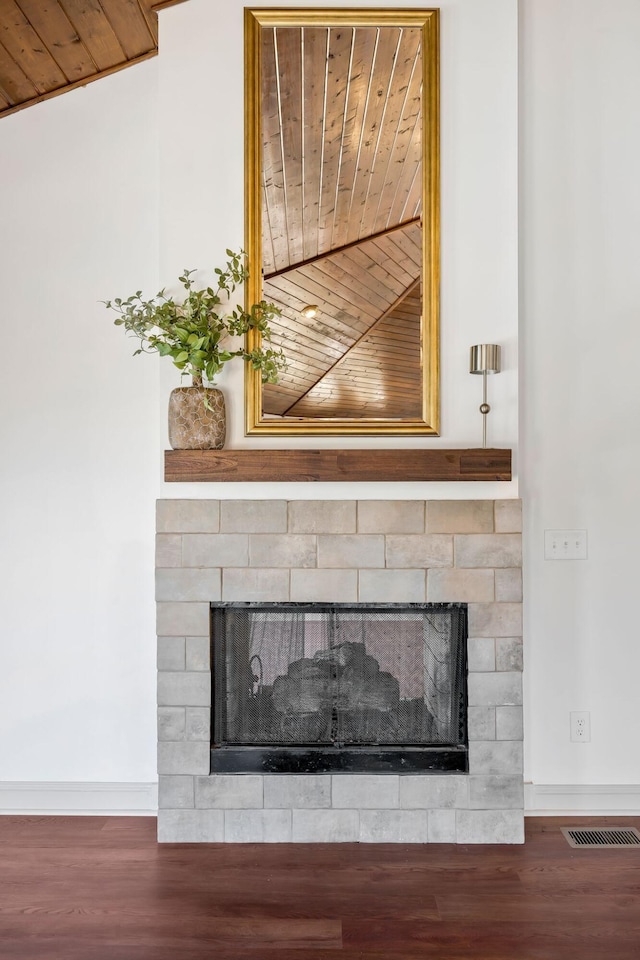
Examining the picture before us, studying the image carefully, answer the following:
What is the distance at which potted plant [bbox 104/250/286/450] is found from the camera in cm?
225

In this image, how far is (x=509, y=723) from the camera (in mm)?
2312

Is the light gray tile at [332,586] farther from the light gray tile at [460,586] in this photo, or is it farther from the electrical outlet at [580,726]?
the electrical outlet at [580,726]

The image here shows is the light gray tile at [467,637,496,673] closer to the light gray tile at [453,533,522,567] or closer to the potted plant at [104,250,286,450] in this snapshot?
the light gray tile at [453,533,522,567]

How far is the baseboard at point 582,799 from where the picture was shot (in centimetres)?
249

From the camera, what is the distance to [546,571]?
2.51 meters

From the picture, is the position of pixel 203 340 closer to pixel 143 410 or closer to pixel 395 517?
pixel 143 410

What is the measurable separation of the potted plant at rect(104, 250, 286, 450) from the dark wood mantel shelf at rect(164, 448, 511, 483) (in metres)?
0.07

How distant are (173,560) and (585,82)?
2.35 metres

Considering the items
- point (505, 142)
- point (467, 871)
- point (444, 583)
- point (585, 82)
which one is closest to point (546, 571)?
point (444, 583)

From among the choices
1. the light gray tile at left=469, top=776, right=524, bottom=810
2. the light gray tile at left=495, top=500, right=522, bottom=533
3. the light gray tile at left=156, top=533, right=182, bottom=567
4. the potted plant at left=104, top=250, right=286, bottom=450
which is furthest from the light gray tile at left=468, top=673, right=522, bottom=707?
the potted plant at left=104, top=250, right=286, bottom=450

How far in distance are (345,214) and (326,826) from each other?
84.3 inches

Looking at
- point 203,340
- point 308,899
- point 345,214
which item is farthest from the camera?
point 345,214

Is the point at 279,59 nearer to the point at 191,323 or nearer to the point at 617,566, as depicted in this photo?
the point at 191,323

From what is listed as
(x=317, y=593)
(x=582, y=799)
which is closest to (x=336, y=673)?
(x=317, y=593)
